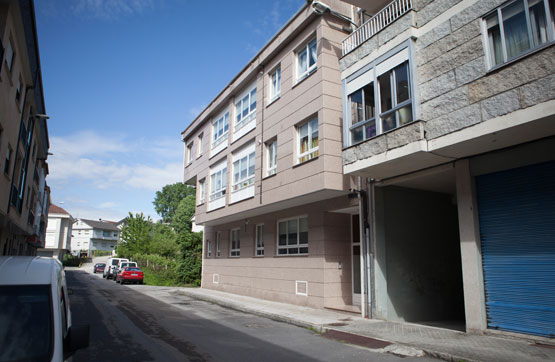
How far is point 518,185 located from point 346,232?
695cm

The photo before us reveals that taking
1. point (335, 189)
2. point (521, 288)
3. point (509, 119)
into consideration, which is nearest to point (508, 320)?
point (521, 288)

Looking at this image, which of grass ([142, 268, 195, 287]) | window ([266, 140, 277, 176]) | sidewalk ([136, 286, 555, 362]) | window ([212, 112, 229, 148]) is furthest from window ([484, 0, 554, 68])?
grass ([142, 268, 195, 287])

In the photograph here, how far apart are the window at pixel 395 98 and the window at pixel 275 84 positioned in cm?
660

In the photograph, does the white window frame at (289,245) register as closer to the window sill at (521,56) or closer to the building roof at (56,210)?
the window sill at (521,56)

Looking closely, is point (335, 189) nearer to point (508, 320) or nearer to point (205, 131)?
point (508, 320)

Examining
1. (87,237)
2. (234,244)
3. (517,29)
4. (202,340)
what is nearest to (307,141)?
(517,29)

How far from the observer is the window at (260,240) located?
1892 cm

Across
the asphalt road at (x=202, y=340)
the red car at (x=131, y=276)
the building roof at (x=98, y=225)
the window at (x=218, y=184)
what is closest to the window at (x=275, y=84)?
the window at (x=218, y=184)

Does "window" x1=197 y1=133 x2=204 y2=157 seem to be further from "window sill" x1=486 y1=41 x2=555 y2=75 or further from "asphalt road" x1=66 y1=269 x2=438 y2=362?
A: "window sill" x1=486 y1=41 x2=555 y2=75

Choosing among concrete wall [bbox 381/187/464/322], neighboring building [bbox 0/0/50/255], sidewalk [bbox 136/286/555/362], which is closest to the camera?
sidewalk [bbox 136/286/555/362]

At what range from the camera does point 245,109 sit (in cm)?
2027

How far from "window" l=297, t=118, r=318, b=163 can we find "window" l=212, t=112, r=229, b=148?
26.1ft

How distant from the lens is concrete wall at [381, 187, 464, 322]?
12.2m

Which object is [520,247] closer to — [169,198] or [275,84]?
[275,84]
